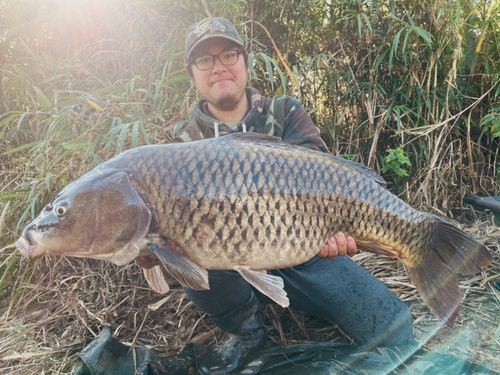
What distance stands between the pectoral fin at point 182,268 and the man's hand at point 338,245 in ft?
1.45

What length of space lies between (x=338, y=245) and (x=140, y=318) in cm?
113

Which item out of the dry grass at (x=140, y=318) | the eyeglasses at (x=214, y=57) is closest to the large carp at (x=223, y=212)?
the dry grass at (x=140, y=318)

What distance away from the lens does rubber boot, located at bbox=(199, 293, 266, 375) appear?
1417 mm

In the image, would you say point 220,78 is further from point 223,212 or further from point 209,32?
point 223,212

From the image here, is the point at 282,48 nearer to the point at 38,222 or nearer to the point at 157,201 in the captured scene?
the point at 157,201

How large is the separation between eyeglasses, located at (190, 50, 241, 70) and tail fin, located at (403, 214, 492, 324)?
1130mm

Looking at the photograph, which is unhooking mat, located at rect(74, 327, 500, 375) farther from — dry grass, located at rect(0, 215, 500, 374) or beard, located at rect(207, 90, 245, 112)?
beard, located at rect(207, 90, 245, 112)

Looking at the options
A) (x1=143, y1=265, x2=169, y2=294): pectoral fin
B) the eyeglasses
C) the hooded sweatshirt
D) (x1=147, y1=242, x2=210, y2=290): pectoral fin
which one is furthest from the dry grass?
the eyeglasses

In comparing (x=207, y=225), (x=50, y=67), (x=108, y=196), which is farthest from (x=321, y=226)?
(x=50, y=67)

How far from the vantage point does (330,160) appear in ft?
4.04

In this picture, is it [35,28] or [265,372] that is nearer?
[265,372]

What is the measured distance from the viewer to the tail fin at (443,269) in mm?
1289

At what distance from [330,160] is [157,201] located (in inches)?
23.7

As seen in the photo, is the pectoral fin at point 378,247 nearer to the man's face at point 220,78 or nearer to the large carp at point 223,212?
the large carp at point 223,212
